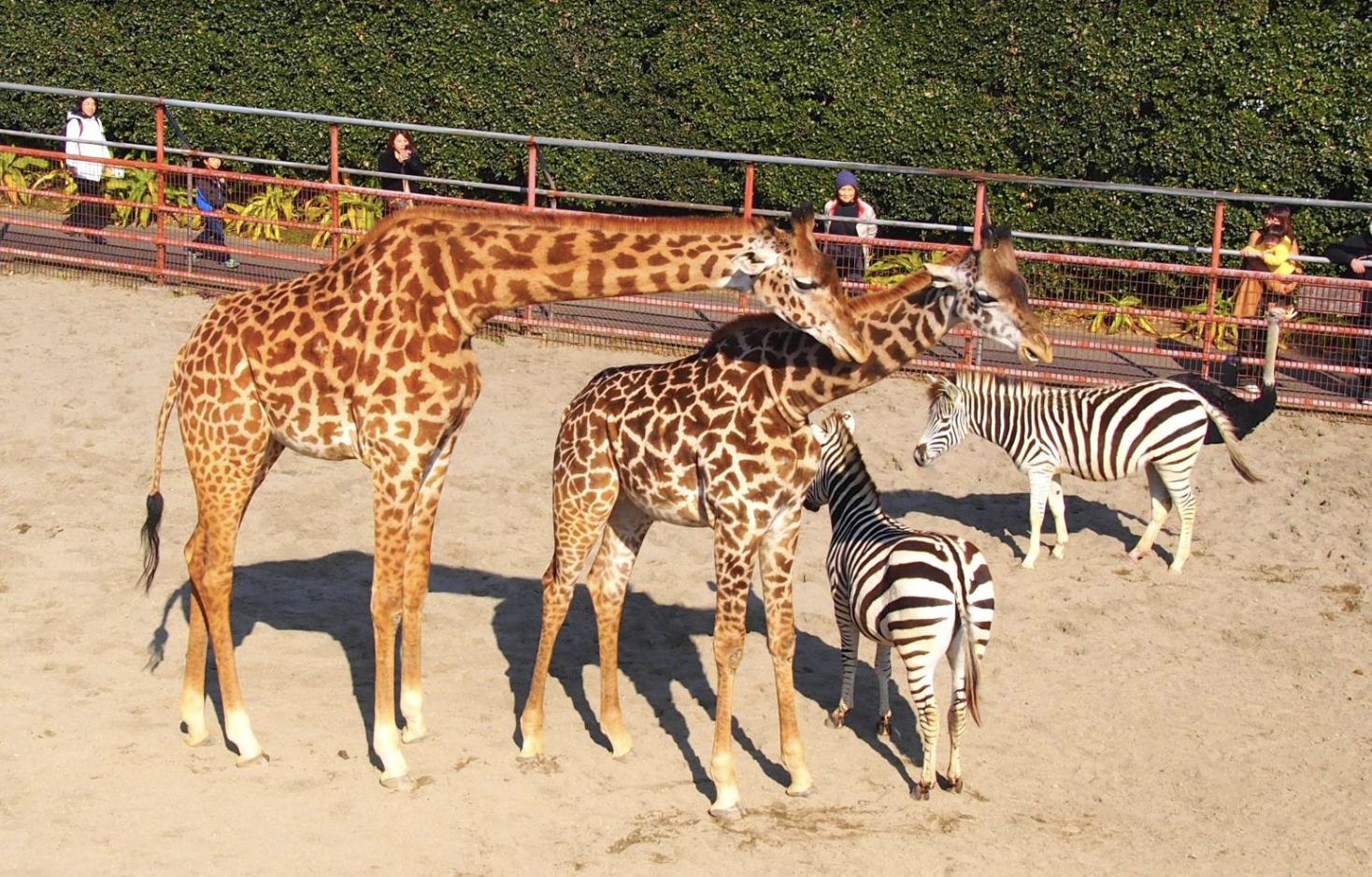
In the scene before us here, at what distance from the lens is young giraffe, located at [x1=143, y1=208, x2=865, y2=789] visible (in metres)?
6.79

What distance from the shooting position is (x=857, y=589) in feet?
25.0

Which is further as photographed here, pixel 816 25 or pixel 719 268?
pixel 816 25

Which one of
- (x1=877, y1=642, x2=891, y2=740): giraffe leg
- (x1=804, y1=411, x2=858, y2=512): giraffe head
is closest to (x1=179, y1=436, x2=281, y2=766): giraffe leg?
(x1=804, y1=411, x2=858, y2=512): giraffe head

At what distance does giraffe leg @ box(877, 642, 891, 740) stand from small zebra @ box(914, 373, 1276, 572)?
2.80 m

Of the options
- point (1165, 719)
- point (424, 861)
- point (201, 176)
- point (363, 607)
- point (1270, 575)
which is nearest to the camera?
point (424, 861)

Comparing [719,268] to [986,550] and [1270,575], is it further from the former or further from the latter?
[1270,575]

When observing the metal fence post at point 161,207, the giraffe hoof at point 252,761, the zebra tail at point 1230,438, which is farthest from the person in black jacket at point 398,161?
the giraffe hoof at point 252,761

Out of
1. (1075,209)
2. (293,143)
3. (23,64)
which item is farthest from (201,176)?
(1075,209)

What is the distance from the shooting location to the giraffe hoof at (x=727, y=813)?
6.96 meters

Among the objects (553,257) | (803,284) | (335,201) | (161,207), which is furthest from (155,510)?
(161,207)

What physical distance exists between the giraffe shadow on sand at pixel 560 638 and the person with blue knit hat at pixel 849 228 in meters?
5.13

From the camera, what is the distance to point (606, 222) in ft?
22.9

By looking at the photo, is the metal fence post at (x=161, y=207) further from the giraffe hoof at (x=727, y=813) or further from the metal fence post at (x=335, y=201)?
the giraffe hoof at (x=727, y=813)

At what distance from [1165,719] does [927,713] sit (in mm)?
1776
